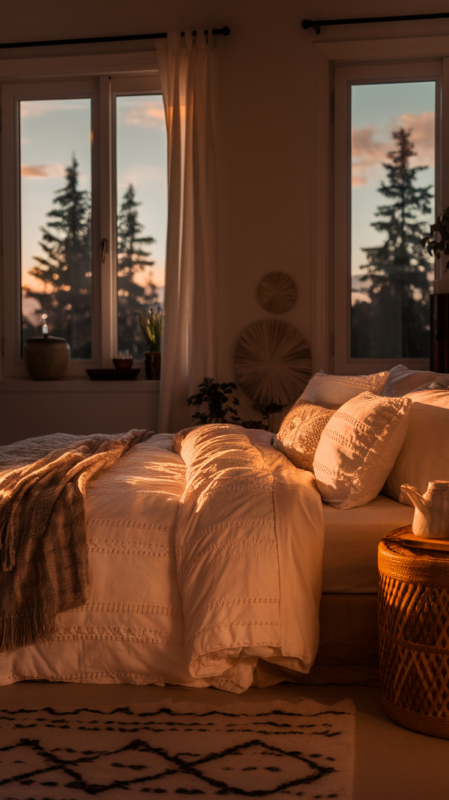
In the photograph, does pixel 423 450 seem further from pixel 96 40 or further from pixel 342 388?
pixel 96 40

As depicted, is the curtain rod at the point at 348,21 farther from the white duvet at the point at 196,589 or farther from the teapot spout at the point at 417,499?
the teapot spout at the point at 417,499

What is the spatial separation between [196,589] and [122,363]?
325 centimetres

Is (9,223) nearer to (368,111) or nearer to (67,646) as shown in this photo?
(368,111)

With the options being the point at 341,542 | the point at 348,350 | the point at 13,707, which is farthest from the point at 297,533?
the point at 348,350

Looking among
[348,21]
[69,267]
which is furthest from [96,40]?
[348,21]

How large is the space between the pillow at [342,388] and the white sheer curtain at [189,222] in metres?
1.93

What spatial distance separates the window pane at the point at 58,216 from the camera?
5211 mm

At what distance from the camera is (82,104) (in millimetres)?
5191

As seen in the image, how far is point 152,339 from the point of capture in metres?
5.07

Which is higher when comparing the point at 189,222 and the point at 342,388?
the point at 189,222

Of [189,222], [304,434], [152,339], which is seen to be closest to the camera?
[304,434]

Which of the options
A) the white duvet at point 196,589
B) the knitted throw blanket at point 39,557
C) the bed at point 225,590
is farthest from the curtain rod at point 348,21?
the knitted throw blanket at point 39,557

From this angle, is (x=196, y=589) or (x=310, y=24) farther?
(x=310, y=24)

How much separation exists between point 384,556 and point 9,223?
14.0 feet
